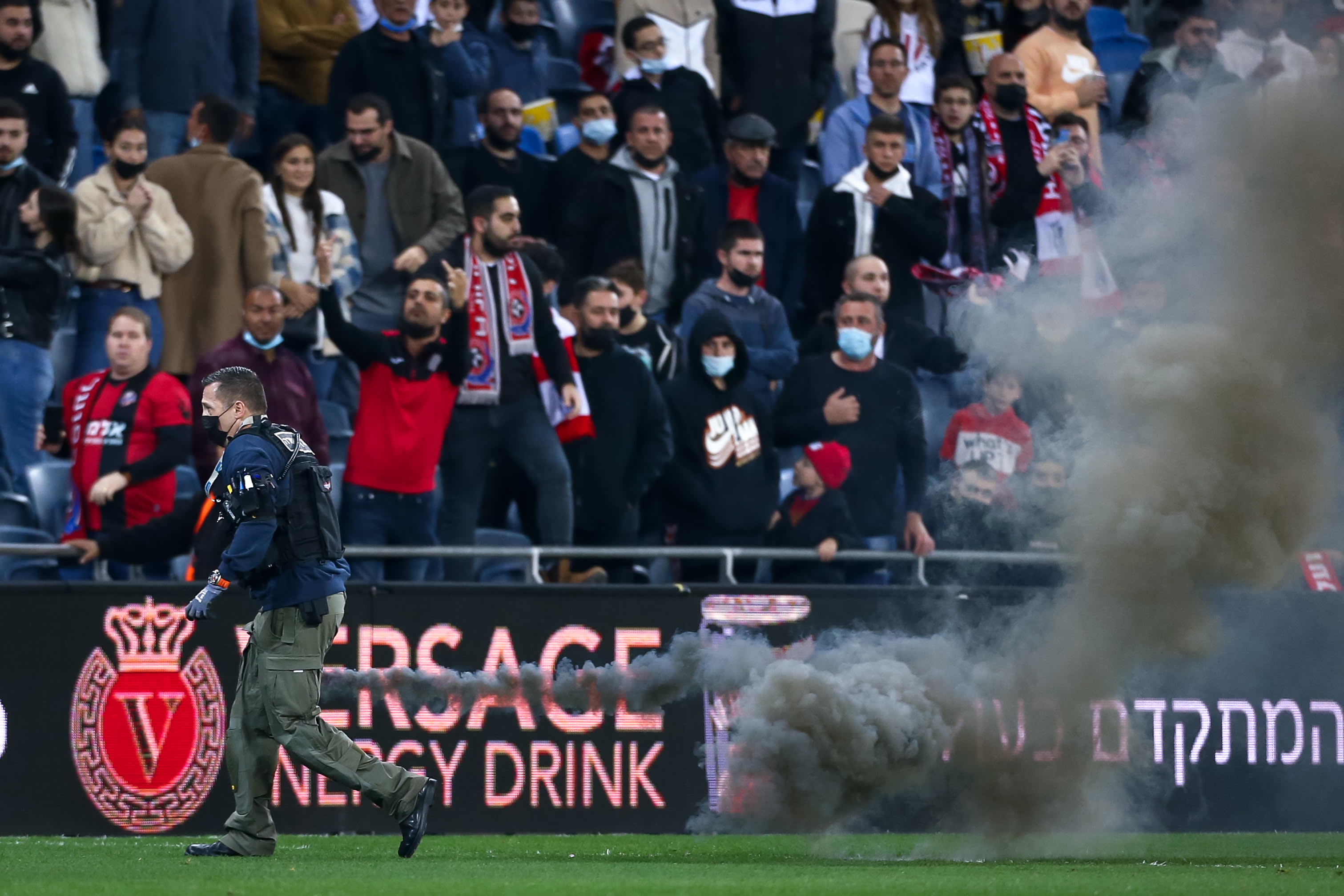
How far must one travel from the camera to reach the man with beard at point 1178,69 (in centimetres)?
1566

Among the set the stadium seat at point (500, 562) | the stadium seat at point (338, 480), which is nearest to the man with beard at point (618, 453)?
the stadium seat at point (500, 562)

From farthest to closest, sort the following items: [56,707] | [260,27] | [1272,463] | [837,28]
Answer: [837,28]
[260,27]
[56,707]
[1272,463]

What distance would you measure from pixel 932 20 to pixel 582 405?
593cm

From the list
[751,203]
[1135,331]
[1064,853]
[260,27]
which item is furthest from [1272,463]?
[260,27]

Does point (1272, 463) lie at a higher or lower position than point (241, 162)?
lower

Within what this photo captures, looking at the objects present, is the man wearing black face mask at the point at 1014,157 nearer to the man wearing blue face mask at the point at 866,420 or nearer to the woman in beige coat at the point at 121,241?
the man wearing blue face mask at the point at 866,420

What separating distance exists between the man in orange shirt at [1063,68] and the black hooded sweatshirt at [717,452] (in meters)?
4.72

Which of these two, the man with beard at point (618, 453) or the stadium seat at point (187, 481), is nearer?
the stadium seat at point (187, 481)

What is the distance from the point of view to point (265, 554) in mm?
9016

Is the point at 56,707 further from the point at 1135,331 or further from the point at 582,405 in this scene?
the point at 1135,331

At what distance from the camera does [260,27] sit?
14992 mm

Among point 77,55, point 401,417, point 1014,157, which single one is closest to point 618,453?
point 401,417

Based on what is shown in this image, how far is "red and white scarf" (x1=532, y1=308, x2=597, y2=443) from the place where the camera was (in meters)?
13.2

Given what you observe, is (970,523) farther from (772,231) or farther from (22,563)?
(22,563)
